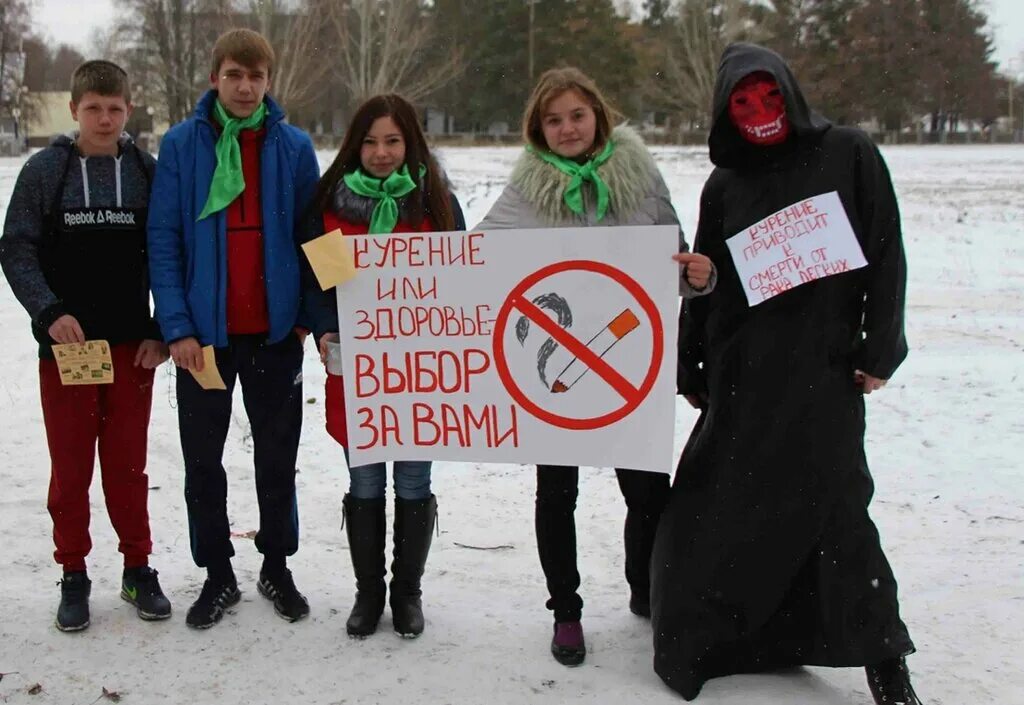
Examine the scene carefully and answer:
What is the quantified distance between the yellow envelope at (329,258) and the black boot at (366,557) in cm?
86

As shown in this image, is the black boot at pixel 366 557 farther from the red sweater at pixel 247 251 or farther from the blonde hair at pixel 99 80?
the blonde hair at pixel 99 80

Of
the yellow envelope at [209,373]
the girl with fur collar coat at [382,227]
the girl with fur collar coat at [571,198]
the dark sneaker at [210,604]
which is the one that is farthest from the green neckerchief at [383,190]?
the dark sneaker at [210,604]

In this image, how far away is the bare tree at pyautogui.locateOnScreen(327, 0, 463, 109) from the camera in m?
38.7

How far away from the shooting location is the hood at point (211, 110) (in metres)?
3.64

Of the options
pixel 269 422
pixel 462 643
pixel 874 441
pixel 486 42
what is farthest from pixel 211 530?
pixel 486 42

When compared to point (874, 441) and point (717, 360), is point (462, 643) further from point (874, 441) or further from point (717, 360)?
point (874, 441)

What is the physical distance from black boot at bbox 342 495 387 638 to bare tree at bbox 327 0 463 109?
32515 mm

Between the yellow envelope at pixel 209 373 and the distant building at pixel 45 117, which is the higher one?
the distant building at pixel 45 117

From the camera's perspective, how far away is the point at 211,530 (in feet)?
12.7

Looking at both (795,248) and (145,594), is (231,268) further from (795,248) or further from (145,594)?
(795,248)

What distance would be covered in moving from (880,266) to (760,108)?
2.09 ft

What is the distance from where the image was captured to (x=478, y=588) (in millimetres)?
4289

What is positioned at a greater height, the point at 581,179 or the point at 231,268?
the point at 581,179

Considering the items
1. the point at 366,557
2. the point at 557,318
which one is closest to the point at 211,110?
the point at 557,318
